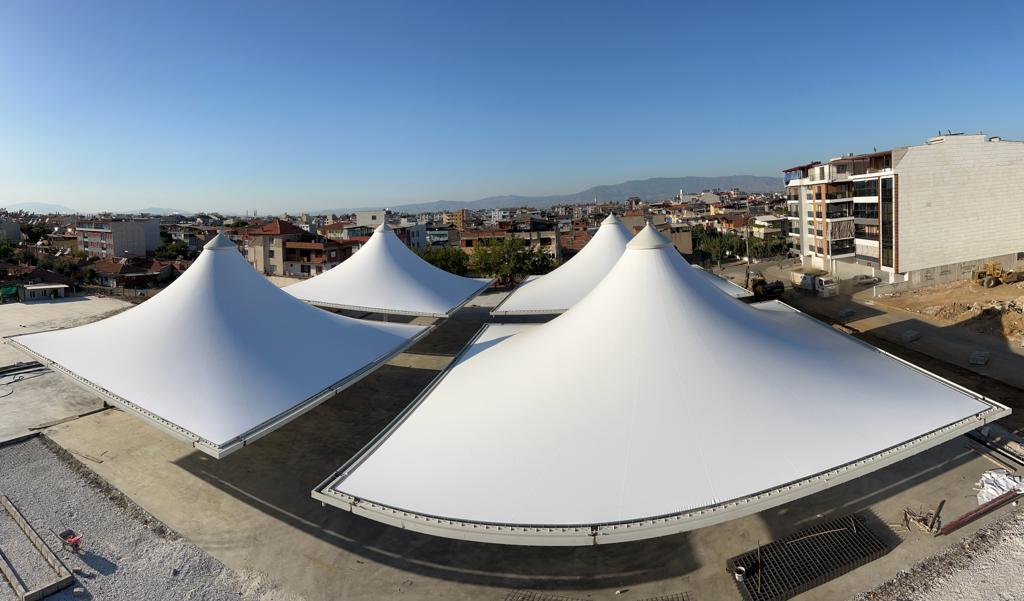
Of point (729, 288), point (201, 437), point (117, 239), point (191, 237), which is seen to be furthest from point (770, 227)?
point (191, 237)

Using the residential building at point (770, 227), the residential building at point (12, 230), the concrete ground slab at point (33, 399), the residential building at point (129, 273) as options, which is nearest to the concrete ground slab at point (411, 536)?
the concrete ground slab at point (33, 399)

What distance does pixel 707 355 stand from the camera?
7.92 m

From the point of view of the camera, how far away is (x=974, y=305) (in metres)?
20.8

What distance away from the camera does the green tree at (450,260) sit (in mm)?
31688

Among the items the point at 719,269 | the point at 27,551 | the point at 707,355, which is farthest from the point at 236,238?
the point at 707,355

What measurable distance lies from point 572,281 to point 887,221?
18.9 m

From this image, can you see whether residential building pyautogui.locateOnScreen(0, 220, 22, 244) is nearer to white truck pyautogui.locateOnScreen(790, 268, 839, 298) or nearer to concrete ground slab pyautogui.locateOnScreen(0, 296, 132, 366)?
concrete ground slab pyautogui.locateOnScreen(0, 296, 132, 366)

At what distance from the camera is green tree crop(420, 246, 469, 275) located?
31.7 m

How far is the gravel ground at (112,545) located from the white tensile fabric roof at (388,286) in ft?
30.1

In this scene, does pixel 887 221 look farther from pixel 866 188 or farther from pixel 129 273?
pixel 129 273

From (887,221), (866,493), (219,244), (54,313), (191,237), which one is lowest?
(866,493)

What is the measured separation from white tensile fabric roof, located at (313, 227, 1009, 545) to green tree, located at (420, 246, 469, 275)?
22.7m

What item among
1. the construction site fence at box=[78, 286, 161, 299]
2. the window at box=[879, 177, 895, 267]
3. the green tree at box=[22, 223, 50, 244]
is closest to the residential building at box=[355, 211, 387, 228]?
the green tree at box=[22, 223, 50, 244]

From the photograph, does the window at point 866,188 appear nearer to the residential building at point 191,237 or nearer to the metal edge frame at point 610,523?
the metal edge frame at point 610,523
